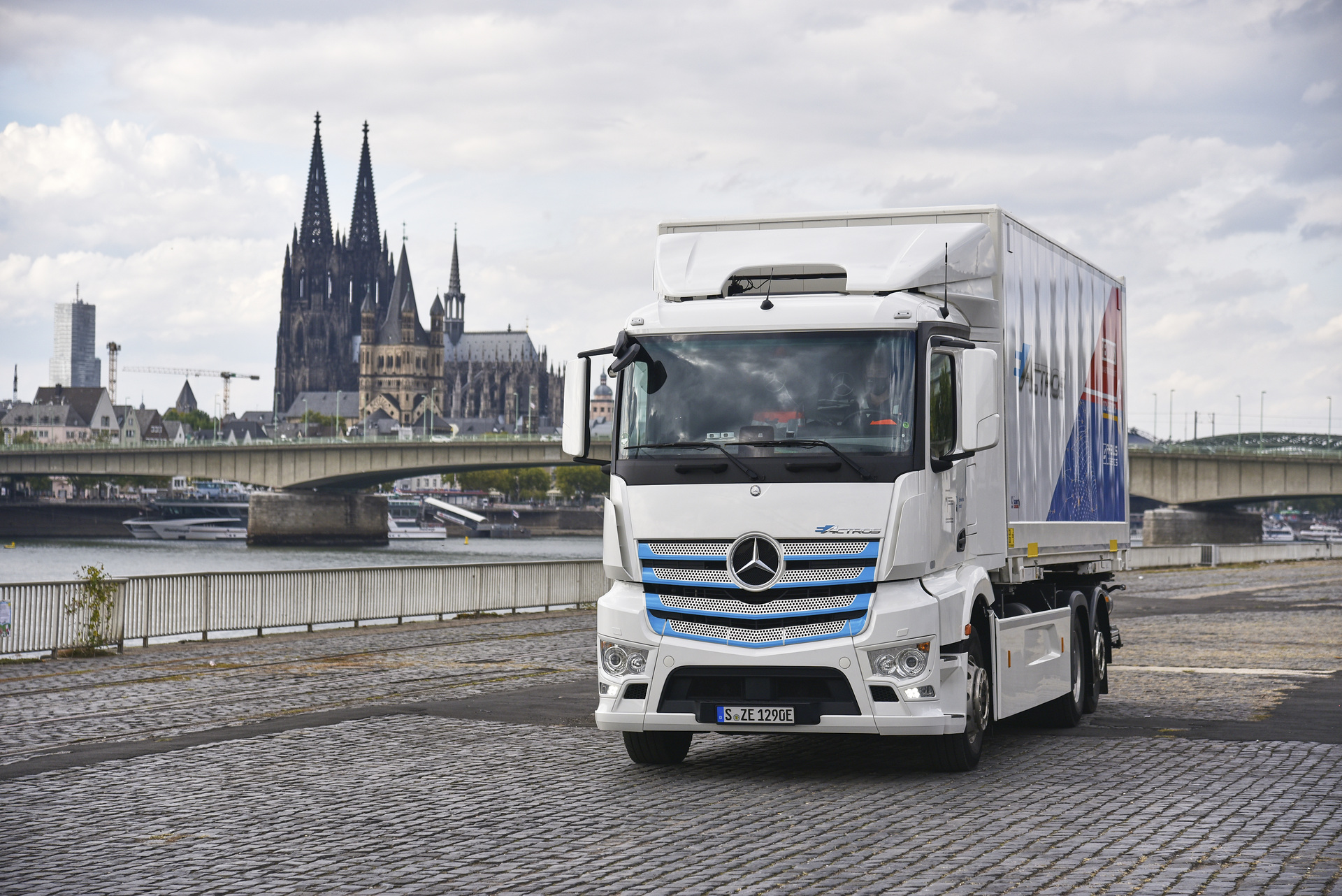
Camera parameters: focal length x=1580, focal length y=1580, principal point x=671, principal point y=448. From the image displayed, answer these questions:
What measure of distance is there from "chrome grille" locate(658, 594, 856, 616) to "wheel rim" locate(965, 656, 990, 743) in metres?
1.12

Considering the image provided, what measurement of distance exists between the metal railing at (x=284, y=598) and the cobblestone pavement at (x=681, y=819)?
19.7 ft

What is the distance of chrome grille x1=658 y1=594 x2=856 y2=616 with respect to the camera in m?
8.52

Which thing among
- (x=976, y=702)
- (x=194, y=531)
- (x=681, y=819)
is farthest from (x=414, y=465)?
(x=681, y=819)

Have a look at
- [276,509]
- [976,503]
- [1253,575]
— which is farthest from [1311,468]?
[976,503]

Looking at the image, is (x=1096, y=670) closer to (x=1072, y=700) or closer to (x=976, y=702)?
(x=1072, y=700)

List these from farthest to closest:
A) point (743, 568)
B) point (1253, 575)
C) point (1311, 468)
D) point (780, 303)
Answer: point (1311, 468)
point (1253, 575)
point (780, 303)
point (743, 568)

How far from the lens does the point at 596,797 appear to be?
8516 millimetres

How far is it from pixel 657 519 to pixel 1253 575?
128 feet

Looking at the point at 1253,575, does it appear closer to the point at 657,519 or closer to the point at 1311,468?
the point at 1311,468

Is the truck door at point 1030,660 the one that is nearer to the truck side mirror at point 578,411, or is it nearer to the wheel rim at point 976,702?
the wheel rim at point 976,702

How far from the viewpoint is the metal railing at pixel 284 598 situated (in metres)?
18.3

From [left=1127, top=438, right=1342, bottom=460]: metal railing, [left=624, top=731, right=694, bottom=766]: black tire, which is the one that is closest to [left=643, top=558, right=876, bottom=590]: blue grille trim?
[left=624, top=731, right=694, bottom=766]: black tire

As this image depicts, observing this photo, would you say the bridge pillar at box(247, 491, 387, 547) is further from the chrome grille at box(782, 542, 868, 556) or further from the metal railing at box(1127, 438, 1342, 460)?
the chrome grille at box(782, 542, 868, 556)

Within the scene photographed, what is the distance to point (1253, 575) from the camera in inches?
1736
